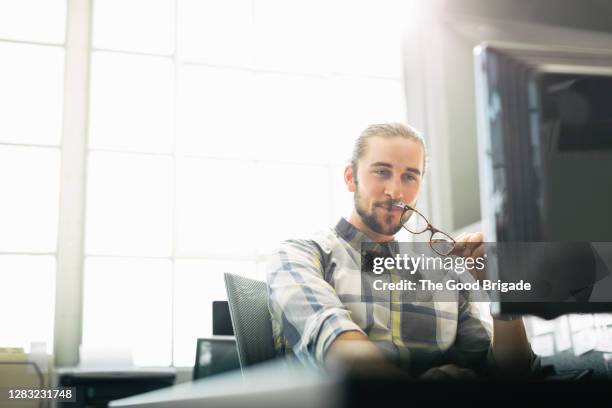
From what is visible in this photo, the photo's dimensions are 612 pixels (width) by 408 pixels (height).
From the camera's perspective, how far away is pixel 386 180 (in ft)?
4.71

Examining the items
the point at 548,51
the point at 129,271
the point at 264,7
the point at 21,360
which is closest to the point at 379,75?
the point at 264,7

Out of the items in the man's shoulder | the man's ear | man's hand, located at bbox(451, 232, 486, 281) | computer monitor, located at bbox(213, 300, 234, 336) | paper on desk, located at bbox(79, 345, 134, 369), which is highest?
the man's ear

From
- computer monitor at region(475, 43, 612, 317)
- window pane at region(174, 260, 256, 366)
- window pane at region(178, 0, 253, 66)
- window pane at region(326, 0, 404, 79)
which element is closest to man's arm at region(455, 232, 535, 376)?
computer monitor at region(475, 43, 612, 317)

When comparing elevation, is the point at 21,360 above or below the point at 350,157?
below

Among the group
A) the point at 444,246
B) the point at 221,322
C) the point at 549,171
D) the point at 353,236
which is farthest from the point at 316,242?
the point at 221,322

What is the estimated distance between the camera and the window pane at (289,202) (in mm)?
3535

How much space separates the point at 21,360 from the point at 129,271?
0.61 meters

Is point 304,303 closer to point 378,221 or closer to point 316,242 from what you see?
point 316,242

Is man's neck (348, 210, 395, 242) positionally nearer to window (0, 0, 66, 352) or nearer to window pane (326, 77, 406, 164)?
window (0, 0, 66, 352)

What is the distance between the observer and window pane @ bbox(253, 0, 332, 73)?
3768 mm

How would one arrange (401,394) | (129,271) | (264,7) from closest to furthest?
(401,394)
(129,271)
(264,7)

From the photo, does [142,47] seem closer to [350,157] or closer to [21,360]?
[21,360]

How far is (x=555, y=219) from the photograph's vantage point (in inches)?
24.9

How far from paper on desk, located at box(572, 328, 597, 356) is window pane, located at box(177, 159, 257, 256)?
266 cm
